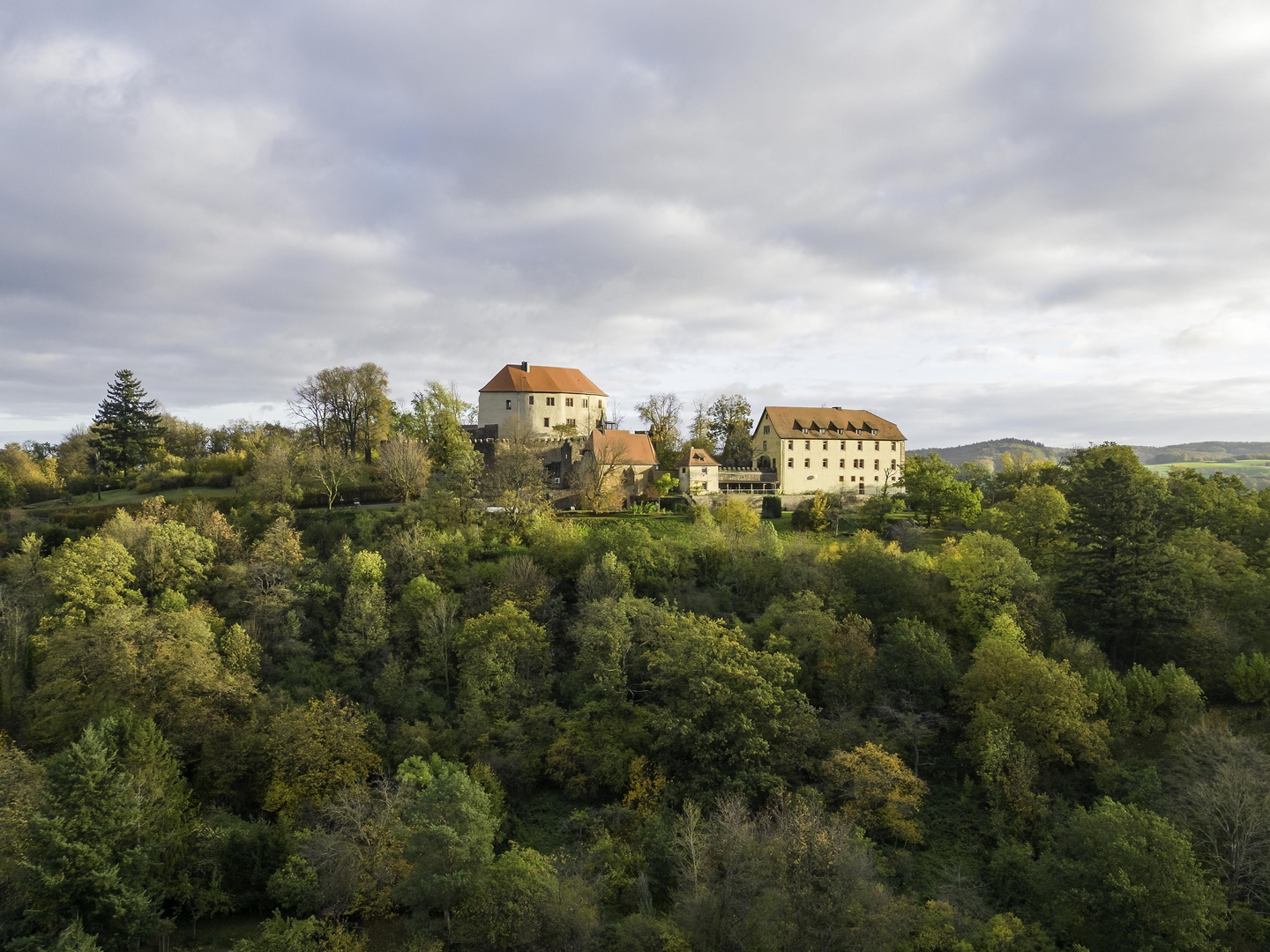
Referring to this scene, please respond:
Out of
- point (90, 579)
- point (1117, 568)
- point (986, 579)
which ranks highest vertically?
point (1117, 568)

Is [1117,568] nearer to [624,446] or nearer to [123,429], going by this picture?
[624,446]

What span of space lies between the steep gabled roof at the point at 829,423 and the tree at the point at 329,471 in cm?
3715

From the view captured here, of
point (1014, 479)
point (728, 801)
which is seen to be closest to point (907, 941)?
point (728, 801)

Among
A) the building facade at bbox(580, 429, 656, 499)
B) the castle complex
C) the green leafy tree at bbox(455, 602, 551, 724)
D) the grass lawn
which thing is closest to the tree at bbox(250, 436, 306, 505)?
the grass lawn

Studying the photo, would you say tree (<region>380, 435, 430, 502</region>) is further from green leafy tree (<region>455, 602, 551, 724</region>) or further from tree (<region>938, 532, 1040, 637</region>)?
tree (<region>938, 532, 1040, 637</region>)

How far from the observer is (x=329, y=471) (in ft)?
188

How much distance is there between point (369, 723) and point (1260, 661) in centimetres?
4102

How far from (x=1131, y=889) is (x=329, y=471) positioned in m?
53.5

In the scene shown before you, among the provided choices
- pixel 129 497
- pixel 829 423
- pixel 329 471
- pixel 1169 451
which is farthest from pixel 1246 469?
pixel 129 497

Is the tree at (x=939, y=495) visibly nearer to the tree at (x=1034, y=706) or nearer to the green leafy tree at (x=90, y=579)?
the tree at (x=1034, y=706)

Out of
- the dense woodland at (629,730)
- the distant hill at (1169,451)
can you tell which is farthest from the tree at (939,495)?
the distant hill at (1169,451)

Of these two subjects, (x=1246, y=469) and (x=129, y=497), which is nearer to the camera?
(x=129, y=497)

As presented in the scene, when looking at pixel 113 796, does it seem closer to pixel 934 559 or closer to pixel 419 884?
pixel 419 884

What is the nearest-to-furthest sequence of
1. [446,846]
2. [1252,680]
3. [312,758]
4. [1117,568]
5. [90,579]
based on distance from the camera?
1. [446,846]
2. [312,758]
3. [1252,680]
4. [90,579]
5. [1117,568]
